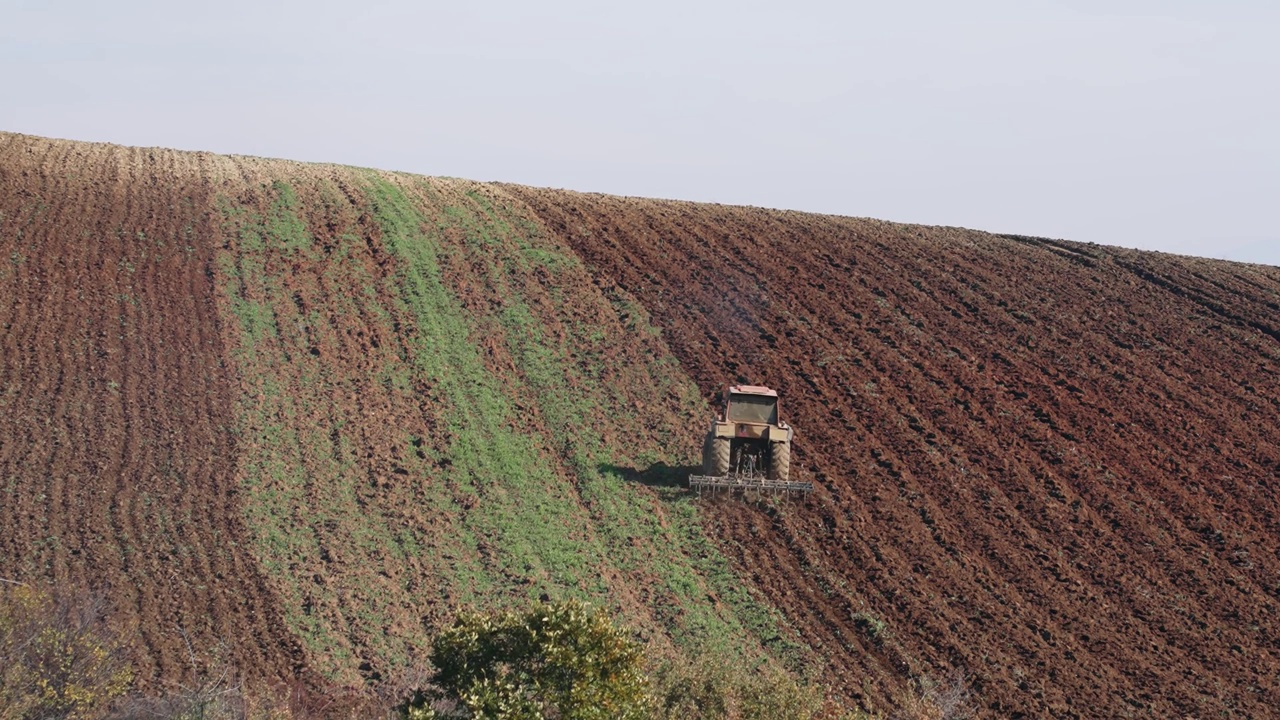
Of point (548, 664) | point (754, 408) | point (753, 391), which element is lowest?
point (548, 664)

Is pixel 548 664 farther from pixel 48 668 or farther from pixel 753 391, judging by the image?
pixel 753 391

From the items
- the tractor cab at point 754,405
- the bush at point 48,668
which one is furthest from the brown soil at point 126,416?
the tractor cab at point 754,405

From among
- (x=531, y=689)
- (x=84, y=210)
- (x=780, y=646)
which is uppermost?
(x=84, y=210)

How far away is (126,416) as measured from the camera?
2495 centimetres

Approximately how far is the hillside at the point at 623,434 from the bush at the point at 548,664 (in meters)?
5.56

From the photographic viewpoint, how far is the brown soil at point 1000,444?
18.9 meters

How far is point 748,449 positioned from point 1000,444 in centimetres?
602

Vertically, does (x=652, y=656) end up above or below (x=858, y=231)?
below

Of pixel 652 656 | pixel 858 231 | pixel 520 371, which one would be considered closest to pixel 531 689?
pixel 652 656

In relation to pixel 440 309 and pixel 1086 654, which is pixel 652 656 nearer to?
pixel 1086 654

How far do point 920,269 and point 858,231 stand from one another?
16.2ft

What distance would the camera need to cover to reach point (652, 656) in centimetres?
1791

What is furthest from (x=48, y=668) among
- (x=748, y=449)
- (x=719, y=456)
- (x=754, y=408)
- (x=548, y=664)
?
(x=754, y=408)

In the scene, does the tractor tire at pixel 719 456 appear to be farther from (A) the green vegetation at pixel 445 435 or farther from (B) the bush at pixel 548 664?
(B) the bush at pixel 548 664
